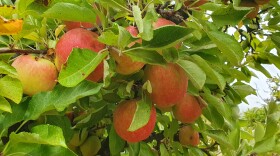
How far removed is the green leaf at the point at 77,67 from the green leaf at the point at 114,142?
14.7 inches

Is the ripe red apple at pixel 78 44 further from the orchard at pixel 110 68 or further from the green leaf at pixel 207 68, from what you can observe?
the green leaf at pixel 207 68

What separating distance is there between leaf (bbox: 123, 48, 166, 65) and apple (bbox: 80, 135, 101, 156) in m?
0.47

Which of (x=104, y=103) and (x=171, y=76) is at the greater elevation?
(x=171, y=76)

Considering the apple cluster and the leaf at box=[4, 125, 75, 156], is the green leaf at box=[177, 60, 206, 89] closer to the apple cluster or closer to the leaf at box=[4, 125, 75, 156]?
the apple cluster

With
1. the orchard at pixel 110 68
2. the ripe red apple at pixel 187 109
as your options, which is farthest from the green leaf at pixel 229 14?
the ripe red apple at pixel 187 109

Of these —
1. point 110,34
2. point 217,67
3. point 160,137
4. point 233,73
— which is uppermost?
point 110,34

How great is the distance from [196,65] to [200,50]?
0.44 ft

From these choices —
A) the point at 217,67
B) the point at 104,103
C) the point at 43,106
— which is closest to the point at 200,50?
the point at 217,67

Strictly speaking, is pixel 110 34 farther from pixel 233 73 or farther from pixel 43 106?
pixel 233 73

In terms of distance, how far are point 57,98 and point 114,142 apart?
0.33 meters

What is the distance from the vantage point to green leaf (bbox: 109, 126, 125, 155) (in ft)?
3.42

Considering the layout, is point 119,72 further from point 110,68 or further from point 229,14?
point 229,14

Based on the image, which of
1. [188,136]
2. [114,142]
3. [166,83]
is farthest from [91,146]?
[166,83]

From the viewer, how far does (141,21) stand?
26.4 inches
